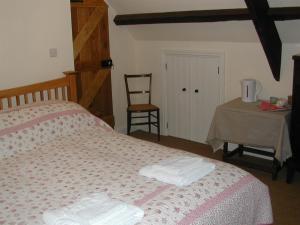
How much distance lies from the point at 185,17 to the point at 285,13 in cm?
105

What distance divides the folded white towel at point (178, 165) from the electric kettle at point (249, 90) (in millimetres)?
1676

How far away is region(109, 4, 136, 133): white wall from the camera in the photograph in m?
4.52

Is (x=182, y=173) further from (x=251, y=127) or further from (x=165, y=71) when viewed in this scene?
(x=165, y=71)

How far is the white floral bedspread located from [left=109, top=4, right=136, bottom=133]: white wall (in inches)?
63.6

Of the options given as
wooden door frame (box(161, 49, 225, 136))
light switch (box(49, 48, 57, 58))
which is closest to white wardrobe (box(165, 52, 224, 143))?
wooden door frame (box(161, 49, 225, 136))

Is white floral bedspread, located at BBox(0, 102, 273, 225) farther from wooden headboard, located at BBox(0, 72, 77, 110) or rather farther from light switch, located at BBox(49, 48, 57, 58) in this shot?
light switch, located at BBox(49, 48, 57, 58)

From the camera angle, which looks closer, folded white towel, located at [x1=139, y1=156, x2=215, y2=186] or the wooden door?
folded white towel, located at [x1=139, y1=156, x2=215, y2=186]

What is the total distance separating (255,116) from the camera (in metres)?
3.41

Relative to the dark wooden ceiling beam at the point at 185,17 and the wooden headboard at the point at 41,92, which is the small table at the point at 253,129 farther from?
the wooden headboard at the point at 41,92

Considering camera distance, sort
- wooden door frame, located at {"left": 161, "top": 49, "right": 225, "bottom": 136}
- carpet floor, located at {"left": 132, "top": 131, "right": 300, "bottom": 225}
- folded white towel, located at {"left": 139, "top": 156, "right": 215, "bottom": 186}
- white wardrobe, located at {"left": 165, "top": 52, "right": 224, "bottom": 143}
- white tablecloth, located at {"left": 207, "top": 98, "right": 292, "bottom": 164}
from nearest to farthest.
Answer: folded white towel, located at {"left": 139, "top": 156, "right": 215, "bottom": 186} < carpet floor, located at {"left": 132, "top": 131, "right": 300, "bottom": 225} < white tablecloth, located at {"left": 207, "top": 98, "right": 292, "bottom": 164} < wooden door frame, located at {"left": 161, "top": 49, "right": 225, "bottom": 136} < white wardrobe, located at {"left": 165, "top": 52, "right": 224, "bottom": 143}

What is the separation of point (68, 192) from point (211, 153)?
96.1 inches

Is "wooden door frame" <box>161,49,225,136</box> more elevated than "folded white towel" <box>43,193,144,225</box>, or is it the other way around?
"wooden door frame" <box>161,49,225,136</box>

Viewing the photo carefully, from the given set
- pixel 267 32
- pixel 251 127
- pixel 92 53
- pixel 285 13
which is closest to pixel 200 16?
pixel 267 32

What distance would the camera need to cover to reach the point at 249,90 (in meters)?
3.70
